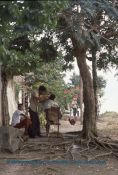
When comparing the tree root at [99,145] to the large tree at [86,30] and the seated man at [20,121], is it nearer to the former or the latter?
the large tree at [86,30]

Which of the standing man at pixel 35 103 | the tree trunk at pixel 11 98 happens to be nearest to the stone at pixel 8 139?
the standing man at pixel 35 103

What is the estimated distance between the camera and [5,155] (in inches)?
442

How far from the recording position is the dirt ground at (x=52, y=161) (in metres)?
9.55

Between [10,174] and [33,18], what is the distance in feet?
A: 14.2

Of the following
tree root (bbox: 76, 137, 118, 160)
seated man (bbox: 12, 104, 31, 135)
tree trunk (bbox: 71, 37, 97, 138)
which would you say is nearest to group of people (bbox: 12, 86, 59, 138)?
seated man (bbox: 12, 104, 31, 135)

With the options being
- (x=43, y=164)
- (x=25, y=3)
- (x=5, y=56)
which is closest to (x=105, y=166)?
(x=43, y=164)

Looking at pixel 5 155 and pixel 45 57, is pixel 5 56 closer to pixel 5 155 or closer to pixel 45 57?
pixel 5 155

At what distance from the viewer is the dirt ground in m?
9.55

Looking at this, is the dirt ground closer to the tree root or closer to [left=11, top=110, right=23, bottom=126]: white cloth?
the tree root

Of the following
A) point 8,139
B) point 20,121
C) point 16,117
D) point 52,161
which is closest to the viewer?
point 52,161

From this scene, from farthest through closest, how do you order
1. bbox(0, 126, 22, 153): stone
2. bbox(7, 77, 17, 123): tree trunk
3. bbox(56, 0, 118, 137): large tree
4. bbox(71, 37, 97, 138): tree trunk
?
1. bbox(7, 77, 17, 123): tree trunk
2. bbox(71, 37, 97, 138): tree trunk
3. bbox(0, 126, 22, 153): stone
4. bbox(56, 0, 118, 137): large tree

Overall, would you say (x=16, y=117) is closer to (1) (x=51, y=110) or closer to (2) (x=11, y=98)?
(1) (x=51, y=110)

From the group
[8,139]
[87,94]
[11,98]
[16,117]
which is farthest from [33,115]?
[11,98]

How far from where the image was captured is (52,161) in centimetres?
1052
